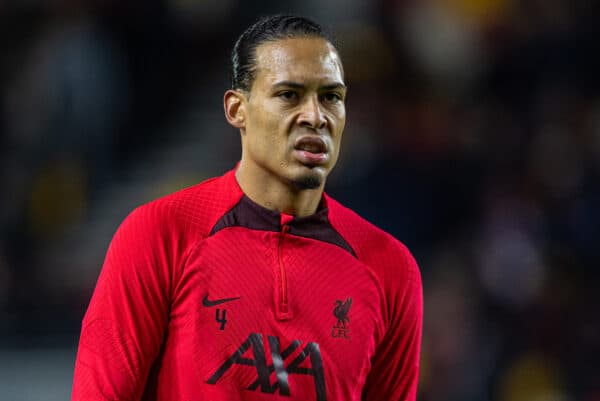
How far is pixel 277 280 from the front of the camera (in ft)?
8.47

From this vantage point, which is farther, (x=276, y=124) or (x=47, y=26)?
Answer: (x=47, y=26)

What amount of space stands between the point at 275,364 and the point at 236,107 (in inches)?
29.1

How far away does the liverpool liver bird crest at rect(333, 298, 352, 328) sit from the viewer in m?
2.62

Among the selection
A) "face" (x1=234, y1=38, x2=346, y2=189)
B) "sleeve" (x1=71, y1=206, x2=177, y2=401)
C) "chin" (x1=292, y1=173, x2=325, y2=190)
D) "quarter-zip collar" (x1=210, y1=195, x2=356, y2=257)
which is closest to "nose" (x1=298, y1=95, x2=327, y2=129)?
"face" (x1=234, y1=38, x2=346, y2=189)

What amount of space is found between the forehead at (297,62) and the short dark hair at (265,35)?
0.8 inches

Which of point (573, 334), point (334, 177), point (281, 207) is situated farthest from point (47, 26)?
point (281, 207)

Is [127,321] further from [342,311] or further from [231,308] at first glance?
[342,311]

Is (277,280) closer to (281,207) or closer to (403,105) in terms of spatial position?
(281,207)

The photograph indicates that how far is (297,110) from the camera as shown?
8.45 ft

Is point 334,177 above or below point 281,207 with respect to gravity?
below

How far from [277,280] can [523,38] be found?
4970mm

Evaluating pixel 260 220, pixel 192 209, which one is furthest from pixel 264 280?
pixel 192 209

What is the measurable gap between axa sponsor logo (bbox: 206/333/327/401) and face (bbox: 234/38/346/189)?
43 cm

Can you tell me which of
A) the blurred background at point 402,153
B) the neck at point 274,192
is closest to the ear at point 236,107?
the neck at point 274,192
